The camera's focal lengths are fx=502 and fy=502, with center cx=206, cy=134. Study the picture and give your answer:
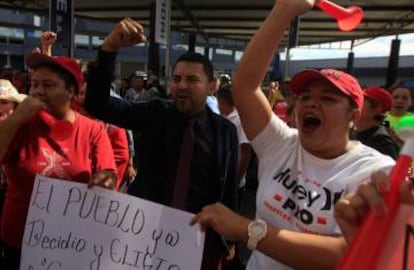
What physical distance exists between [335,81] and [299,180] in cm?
38

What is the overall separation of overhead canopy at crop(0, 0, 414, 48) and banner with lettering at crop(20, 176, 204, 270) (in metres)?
15.0

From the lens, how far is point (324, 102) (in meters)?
1.83

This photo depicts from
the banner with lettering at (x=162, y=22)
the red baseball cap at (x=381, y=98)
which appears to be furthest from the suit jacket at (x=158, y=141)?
the banner with lettering at (x=162, y=22)

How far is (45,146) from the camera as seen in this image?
2266 millimetres

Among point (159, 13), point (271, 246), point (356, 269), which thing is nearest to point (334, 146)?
point (271, 246)

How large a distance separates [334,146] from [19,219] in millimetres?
1457

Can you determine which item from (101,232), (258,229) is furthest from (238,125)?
(258,229)

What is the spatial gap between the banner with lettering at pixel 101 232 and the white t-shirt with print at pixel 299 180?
0.31 metres

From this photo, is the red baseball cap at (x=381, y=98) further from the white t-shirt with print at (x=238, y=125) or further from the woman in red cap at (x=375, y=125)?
the white t-shirt with print at (x=238, y=125)

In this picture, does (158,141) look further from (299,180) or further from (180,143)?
(299,180)

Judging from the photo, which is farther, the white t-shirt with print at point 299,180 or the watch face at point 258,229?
the white t-shirt with print at point 299,180

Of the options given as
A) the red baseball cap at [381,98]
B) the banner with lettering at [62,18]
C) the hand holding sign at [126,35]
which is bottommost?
the red baseball cap at [381,98]

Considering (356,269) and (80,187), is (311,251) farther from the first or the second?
(80,187)

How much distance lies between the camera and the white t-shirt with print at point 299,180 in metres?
1.64
